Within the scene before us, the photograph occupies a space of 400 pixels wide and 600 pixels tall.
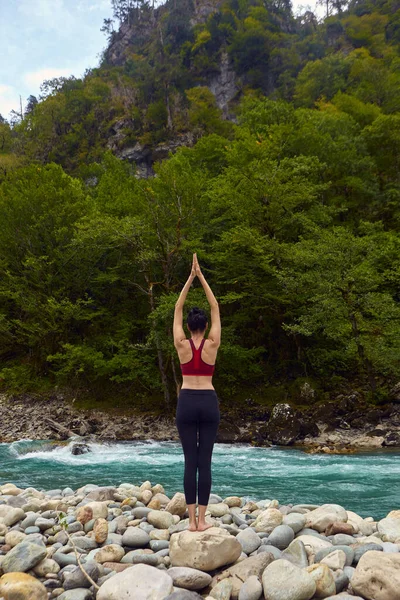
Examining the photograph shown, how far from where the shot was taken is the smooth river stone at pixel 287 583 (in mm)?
3148

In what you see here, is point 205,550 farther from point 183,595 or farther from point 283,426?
point 283,426

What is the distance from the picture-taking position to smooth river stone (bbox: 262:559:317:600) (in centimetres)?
315

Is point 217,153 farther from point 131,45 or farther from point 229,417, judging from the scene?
point 131,45

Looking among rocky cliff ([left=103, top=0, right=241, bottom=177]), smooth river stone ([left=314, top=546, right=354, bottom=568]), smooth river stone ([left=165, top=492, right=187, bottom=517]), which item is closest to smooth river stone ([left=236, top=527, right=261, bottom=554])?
smooth river stone ([left=314, top=546, right=354, bottom=568])

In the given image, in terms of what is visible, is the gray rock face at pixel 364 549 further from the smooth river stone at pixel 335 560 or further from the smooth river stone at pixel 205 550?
the smooth river stone at pixel 205 550

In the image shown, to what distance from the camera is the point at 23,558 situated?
3715 millimetres

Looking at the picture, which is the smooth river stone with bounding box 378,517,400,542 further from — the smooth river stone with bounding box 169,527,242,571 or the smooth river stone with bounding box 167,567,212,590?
the smooth river stone with bounding box 167,567,212,590

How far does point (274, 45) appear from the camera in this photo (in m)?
62.2

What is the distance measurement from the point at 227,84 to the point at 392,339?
177 feet

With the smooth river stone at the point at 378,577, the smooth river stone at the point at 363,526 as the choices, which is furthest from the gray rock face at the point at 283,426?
the smooth river stone at the point at 378,577

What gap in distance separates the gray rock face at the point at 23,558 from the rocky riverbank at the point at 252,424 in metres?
10.3

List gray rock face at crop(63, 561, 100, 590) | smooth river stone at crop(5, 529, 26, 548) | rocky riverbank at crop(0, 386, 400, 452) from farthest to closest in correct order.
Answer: rocky riverbank at crop(0, 386, 400, 452)
smooth river stone at crop(5, 529, 26, 548)
gray rock face at crop(63, 561, 100, 590)

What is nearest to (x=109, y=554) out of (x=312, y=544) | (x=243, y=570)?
(x=243, y=570)

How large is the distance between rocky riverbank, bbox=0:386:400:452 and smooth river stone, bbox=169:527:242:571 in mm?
9744
